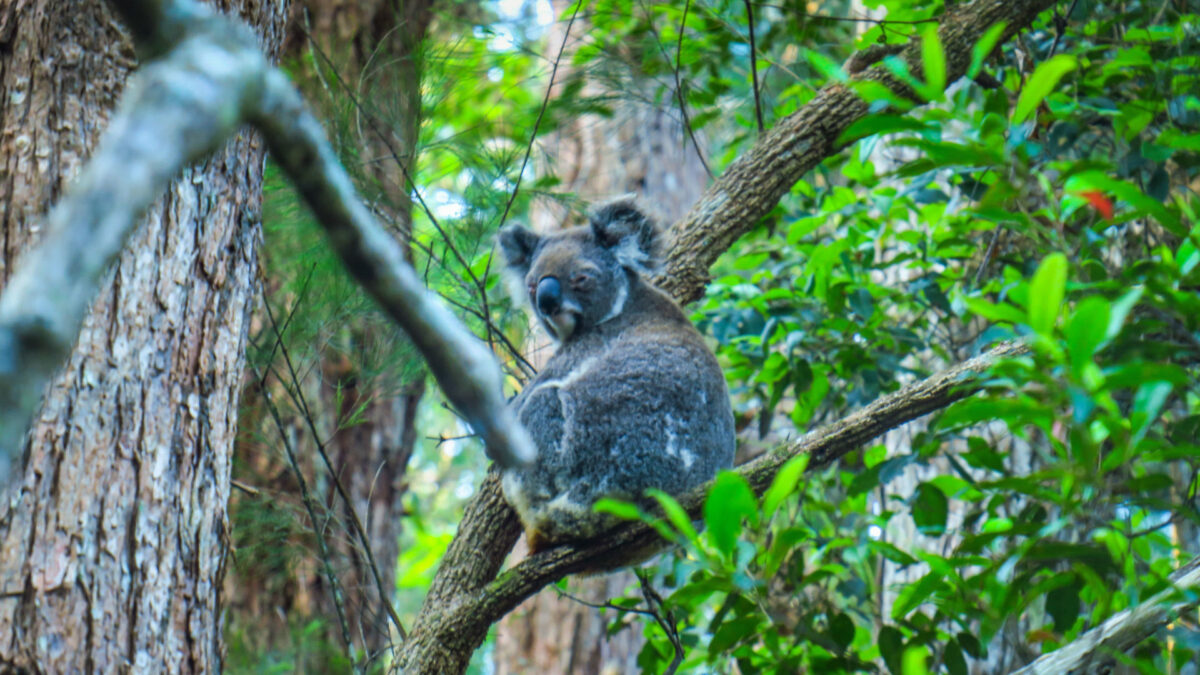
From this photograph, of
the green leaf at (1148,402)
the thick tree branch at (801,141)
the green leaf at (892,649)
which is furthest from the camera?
the thick tree branch at (801,141)

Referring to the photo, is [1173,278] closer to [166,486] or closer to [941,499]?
[941,499]

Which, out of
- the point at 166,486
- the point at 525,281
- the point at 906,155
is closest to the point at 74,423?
the point at 166,486

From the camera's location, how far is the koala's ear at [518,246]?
3.62 meters

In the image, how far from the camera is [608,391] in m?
3.02

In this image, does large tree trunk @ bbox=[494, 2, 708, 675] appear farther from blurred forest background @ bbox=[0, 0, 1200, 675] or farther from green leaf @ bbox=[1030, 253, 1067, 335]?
green leaf @ bbox=[1030, 253, 1067, 335]

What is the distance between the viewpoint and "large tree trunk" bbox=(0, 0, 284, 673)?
1.54 metres

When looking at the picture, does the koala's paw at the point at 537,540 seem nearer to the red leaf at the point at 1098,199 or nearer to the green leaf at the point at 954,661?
the green leaf at the point at 954,661

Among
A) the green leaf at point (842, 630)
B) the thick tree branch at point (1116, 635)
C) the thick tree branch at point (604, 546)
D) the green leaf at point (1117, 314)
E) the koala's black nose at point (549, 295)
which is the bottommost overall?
the thick tree branch at point (1116, 635)

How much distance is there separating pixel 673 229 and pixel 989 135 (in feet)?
6.07

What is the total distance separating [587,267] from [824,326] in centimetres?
94

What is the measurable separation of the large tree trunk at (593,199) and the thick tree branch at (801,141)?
1.62 metres

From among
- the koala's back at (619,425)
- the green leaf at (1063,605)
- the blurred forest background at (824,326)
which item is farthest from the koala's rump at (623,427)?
the green leaf at (1063,605)

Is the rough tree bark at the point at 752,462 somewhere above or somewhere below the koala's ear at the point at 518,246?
below

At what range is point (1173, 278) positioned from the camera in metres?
1.75
